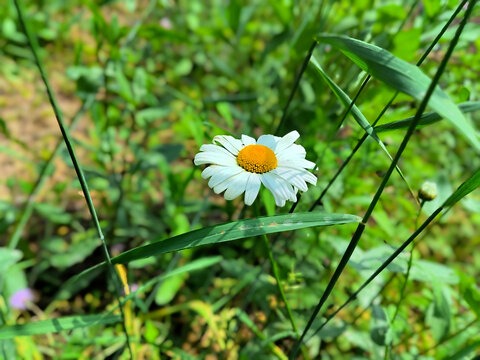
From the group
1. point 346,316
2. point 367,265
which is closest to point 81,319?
Answer: point 367,265

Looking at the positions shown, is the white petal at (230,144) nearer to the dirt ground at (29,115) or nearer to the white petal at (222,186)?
the white petal at (222,186)

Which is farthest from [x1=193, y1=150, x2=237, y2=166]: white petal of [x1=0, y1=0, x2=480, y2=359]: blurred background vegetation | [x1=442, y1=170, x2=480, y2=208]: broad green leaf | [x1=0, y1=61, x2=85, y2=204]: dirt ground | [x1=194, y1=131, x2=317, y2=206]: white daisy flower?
[x1=0, y1=61, x2=85, y2=204]: dirt ground

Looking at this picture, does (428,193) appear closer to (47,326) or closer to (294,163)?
(294,163)

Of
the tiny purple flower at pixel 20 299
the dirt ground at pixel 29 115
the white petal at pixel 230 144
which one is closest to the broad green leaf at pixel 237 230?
the white petal at pixel 230 144

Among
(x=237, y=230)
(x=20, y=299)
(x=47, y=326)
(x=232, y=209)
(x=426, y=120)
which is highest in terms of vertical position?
(x=426, y=120)

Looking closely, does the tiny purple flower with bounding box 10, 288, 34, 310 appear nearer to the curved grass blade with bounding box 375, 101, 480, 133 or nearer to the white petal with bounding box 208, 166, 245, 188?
the white petal with bounding box 208, 166, 245, 188

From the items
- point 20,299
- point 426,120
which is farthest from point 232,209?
point 20,299
